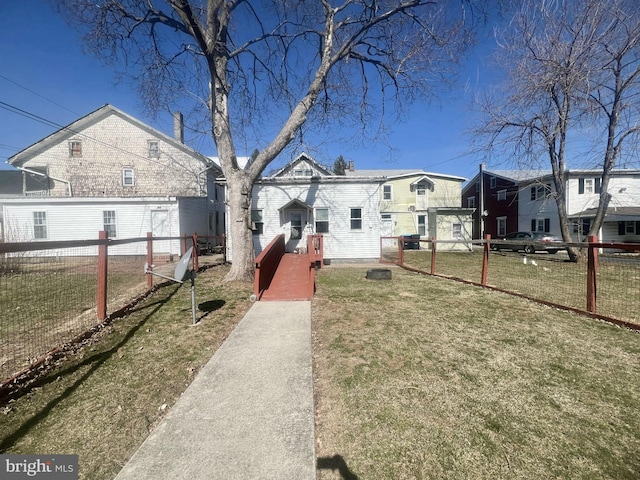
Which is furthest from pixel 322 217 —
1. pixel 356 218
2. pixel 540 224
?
pixel 540 224

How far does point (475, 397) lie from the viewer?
105 inches

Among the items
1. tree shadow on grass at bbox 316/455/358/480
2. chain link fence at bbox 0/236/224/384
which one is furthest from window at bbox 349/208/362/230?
tree shadow on grass at bbox 316/455/358/480

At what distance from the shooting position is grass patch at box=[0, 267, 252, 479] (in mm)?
2156

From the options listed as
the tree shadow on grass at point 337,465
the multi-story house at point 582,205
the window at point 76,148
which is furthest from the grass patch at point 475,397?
the window at point 76,148

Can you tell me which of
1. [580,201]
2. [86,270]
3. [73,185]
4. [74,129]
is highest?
[74,129]

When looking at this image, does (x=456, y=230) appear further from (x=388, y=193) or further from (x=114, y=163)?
(x=114, y=163)

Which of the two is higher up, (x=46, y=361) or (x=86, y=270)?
(x=86, y=270)

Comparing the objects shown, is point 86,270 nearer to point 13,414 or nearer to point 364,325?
point 13,414

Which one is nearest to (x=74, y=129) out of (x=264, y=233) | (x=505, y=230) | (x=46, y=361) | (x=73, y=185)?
(x=73, y=185)

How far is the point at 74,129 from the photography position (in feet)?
63.8

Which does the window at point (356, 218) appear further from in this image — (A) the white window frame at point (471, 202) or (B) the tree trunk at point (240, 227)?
(A) the white window frame at point (471, 202)

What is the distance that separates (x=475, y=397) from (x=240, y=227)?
21.8 ft

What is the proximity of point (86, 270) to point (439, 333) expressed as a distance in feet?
30.9

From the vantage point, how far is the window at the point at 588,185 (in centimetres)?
2241
